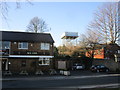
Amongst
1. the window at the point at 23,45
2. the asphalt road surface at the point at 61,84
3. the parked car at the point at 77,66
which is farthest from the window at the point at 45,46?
the asphalt road surface at the point at 61,84

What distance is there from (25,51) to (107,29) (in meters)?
17.6

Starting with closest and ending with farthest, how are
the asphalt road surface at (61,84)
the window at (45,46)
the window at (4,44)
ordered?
the asphalt road surface at (61,84) < the window at (4,44) < the window at (45,46)

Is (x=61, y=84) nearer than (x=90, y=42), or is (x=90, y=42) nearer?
(x=61, y=84)

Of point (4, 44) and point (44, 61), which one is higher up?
point (4, 44)

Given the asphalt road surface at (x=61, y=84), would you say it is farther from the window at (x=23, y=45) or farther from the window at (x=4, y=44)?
the window at (x=23, y=45)

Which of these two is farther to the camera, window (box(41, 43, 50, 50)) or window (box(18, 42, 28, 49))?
window (box(41, 43, 50, 50))

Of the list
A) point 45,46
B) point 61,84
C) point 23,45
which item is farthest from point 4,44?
point 61,84

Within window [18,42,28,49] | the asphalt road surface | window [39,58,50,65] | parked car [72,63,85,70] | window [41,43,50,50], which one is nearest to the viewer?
the asphalt road surface

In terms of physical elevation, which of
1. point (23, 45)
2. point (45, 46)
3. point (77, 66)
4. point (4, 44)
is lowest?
point (77, 66)

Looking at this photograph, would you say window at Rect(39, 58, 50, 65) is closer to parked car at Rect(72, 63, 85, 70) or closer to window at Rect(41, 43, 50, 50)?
window at Rect(41, 43, 50, 50)

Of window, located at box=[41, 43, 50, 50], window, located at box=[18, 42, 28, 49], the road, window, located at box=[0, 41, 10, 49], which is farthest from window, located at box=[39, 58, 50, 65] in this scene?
the road

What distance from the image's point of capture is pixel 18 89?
1216cm

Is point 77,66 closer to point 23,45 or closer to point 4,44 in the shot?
point 23,45

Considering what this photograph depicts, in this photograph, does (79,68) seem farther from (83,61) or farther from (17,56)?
(17,56)
